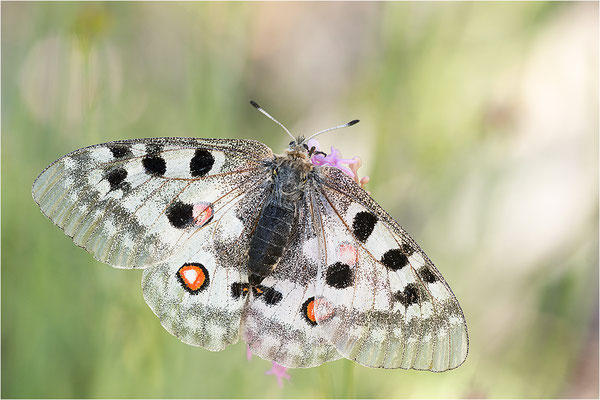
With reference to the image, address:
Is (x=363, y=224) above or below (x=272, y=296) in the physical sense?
above

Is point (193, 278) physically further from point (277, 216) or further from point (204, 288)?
point (277, 216)

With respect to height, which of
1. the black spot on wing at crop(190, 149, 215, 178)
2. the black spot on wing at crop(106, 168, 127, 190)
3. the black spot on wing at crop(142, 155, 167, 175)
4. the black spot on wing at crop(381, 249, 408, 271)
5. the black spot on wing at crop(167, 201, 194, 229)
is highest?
the black spot on wing at crop(190, 149, 215, 178)

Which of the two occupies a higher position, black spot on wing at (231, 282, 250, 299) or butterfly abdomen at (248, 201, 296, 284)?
butterfly abdomen at (248, 201, 296, 284)

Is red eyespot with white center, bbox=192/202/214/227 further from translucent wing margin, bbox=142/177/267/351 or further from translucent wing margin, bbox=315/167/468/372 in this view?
translucent wing margin, bbox=315/167/468/372

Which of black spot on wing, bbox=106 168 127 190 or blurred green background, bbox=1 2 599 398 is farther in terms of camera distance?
blurred green background, bbox=1 2 599 398

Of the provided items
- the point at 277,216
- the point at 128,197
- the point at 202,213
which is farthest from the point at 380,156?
the point at 128,197

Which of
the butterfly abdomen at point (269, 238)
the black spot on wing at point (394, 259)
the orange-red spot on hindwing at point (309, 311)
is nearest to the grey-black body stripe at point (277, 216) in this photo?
the butterfly abdomen at point (269, 238)

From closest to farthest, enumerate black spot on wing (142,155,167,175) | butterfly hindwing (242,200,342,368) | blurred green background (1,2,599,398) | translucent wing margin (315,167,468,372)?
translucent wing margin (315,167,468,372) < butterfly hindwing (242,200,342,368) < black spot on wing (142,155,167,175) < blurred green background (1,2,599,398)

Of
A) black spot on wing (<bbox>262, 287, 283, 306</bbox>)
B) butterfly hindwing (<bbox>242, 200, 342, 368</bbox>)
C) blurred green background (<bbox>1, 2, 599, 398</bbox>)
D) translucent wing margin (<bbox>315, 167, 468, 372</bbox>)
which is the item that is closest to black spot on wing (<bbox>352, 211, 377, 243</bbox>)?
translucent wing margin (<bbox>315, 167, 468, 372</bbox>)
